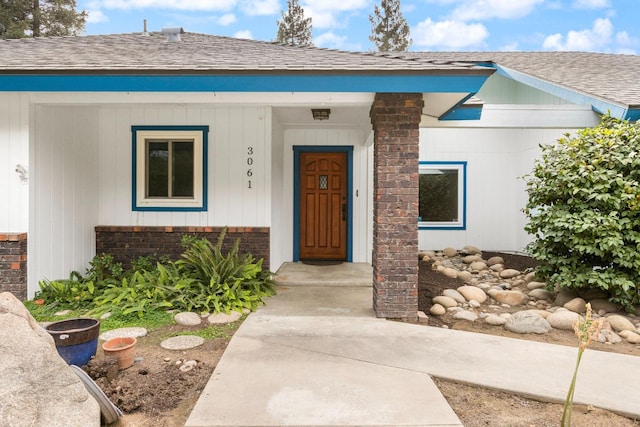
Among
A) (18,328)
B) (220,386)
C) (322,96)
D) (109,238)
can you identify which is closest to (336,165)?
(322,96)

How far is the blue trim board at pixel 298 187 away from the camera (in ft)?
26.5

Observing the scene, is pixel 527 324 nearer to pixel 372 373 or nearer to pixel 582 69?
pixel 372 373

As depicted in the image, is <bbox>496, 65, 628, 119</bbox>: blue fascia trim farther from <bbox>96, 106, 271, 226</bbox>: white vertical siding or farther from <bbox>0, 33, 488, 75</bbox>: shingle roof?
<bbox>96, 106, 271, 226</bbox>: white vertical siding

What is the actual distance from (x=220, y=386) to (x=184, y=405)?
26 centimetres

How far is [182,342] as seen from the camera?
162 inches

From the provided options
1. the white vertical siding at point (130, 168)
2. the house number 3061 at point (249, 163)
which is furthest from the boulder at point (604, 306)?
the house number 3061 at point (249, 163)

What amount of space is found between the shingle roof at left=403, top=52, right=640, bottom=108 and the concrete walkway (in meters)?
3.54

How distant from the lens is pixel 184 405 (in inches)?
116

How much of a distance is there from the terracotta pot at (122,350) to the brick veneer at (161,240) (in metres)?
2.86

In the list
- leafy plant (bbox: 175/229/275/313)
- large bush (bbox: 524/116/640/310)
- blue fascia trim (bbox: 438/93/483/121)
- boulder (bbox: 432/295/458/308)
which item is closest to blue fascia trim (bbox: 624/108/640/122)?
large bush (bbox: 524/116/640/310)

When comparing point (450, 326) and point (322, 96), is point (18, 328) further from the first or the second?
point (450, 326)

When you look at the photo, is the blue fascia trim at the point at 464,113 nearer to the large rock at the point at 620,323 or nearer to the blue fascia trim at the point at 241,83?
the blue fascia trim at the point at 241,83

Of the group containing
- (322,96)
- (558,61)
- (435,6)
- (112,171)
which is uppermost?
(435,6)

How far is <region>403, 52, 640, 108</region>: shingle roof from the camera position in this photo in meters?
7.23
